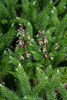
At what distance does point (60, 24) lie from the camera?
2.39 metres

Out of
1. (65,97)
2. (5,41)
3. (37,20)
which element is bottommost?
(65,97)

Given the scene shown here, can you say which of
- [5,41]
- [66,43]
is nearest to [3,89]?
[5,41]

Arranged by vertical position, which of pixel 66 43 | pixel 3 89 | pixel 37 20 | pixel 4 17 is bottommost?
pixel 3 89

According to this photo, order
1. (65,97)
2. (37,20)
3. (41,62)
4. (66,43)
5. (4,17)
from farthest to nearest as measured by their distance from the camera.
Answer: (4,17) → (37,20) → (66,43) → (41,62) → (65,97)

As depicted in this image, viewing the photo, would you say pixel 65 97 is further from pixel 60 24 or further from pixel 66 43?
pixel 60 24

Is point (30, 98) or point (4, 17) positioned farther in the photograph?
point (4, 17)

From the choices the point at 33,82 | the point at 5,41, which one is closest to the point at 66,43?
→ the point at 33,82

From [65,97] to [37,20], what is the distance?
142 cm

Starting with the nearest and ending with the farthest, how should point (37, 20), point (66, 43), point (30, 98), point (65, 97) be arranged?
1. point (30, 98)
2. point (65, 97)
3. point (66, 43)
4. point (37, 20)

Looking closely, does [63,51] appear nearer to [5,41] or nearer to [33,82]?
[33,82]

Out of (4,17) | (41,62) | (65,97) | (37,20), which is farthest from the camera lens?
(4,17)

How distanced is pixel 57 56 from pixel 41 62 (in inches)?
12.1

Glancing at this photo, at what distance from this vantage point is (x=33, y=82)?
222 centimetres

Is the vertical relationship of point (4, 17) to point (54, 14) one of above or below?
above
